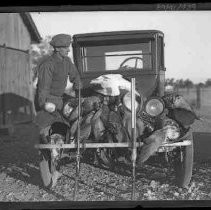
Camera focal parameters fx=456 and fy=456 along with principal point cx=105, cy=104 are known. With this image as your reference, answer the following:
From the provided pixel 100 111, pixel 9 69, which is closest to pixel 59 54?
pixel 100 111

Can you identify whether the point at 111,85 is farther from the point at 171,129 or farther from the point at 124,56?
the point at 171,129

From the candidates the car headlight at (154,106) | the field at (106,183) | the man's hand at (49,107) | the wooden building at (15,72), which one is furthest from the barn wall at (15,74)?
the car headlight at (154,106)

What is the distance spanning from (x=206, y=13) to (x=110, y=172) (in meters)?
2.20

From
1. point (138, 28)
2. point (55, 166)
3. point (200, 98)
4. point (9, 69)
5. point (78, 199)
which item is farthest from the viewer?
point (200, 98)

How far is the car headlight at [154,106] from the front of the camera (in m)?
4.87

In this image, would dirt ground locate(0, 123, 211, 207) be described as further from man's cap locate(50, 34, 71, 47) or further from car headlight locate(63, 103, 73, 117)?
man's cap locate(50, 34, 71, 47)

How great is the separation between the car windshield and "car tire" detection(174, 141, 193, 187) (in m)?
1.23

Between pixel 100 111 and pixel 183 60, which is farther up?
pixel 183 60

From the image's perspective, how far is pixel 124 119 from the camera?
4.92 m

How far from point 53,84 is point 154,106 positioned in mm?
1213

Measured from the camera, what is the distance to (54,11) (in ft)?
16.7

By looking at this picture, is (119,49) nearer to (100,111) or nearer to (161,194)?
(100,111)

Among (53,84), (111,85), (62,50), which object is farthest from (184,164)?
(62,50)

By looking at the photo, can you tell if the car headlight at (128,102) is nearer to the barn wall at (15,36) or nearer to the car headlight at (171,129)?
the car headlight at (171,129)
